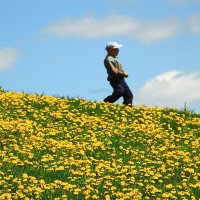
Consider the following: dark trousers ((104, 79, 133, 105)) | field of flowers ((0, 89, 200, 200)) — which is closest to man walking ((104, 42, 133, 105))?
dark trousers ((104, 79, 133, 105))

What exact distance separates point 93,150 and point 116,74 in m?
5.24

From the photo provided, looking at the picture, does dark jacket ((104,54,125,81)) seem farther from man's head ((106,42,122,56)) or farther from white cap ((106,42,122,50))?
white cap ((106,42,122,50))

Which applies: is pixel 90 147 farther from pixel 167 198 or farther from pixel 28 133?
pixel 167 198

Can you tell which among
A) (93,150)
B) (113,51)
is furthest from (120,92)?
(93,150)

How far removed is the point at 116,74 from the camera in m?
17.2

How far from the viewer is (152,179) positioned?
10727mm

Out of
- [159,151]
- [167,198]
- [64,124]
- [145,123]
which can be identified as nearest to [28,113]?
[64,124]

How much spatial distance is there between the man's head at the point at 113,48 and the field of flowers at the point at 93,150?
1.67 meters

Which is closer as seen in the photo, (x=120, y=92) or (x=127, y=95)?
(x=120, y=92)

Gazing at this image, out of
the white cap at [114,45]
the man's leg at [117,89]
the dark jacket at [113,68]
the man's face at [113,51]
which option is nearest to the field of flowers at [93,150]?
the man's leg at [117,89]

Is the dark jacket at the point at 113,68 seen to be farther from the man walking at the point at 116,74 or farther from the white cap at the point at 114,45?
the white cap at the point at 114,45

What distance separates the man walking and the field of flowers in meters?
0.60

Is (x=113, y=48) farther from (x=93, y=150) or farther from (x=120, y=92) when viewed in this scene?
(x=93, y=150)

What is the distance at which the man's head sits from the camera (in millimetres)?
17250
